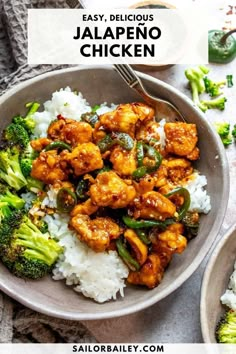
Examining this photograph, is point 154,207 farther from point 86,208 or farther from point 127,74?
point 127,74

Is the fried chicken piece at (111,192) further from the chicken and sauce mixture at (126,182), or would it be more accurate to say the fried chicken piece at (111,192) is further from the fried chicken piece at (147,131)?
the fried chicken piece at (147,131)

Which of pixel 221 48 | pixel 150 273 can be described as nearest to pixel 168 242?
pixel 150 273

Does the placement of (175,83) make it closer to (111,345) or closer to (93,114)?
(93,114)

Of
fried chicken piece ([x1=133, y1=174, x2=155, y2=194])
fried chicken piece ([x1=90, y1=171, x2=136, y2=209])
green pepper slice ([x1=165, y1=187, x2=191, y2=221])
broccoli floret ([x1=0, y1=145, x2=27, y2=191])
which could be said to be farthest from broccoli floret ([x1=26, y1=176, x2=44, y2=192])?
green pepper slice ([x1=165, y1=187, x2=191, y2=221])

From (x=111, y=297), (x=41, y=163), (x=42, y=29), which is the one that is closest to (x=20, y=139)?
(x=41, y=163)

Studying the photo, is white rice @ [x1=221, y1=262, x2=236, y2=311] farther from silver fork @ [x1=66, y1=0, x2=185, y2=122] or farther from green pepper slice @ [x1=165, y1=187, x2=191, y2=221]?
silver fork @ [x1=66, y1=0, x2=185, y2=122]

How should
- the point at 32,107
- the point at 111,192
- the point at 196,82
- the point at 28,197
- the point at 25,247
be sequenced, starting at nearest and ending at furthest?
the point at 111,192 < the point at 25,247 < the point at 28,197 < the point at 32,107 < the point at 196,82

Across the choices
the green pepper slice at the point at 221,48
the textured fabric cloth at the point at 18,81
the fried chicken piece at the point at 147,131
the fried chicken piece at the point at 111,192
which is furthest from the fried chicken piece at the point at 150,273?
the green pepper slice at the point at 221,48

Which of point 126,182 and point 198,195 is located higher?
point 126,182
